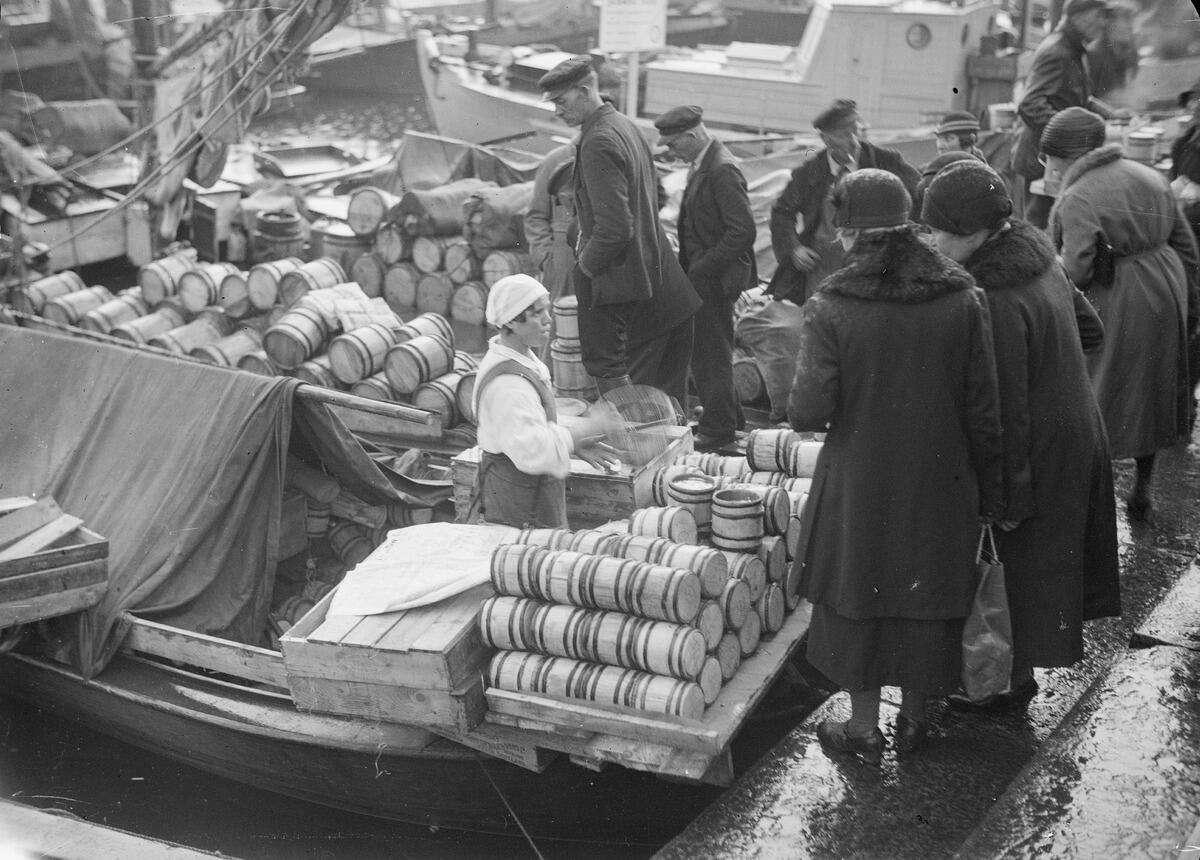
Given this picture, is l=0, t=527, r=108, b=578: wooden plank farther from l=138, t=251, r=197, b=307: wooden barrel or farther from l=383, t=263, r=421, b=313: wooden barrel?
l=383, t=263, r=421, b=313: wooden barrel

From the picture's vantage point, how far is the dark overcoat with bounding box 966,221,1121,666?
12.7 feet

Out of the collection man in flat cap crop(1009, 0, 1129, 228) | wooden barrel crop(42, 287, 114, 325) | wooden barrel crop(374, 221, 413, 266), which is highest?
man in flat cap crop(1009, 0, 1129, 228)

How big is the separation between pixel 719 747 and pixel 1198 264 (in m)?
3.95

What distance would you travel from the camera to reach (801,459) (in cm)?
547

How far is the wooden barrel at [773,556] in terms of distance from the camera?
191 inches

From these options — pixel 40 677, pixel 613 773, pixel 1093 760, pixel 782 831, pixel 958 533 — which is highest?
pixel 958 533

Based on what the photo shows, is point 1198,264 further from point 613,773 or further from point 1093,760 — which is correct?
point 613,773

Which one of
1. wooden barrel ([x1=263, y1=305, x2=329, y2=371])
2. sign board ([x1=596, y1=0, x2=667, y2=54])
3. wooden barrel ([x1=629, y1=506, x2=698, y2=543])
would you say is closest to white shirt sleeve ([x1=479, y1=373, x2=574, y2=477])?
wooden barrel ([x1=629, y1=506, x2=698, y2=543])

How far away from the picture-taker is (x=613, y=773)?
4914mm

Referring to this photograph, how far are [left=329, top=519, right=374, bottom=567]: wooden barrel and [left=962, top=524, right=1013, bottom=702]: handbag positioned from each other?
13.0 feet

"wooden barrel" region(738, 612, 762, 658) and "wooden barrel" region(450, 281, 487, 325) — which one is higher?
"wooden barrel" region(738, 612, 762, 658)

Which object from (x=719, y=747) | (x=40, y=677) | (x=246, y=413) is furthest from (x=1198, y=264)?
(x=40, y=677)

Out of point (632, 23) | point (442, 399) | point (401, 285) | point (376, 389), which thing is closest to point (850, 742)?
point (442, 399)

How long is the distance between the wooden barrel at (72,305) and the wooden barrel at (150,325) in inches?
28.7
